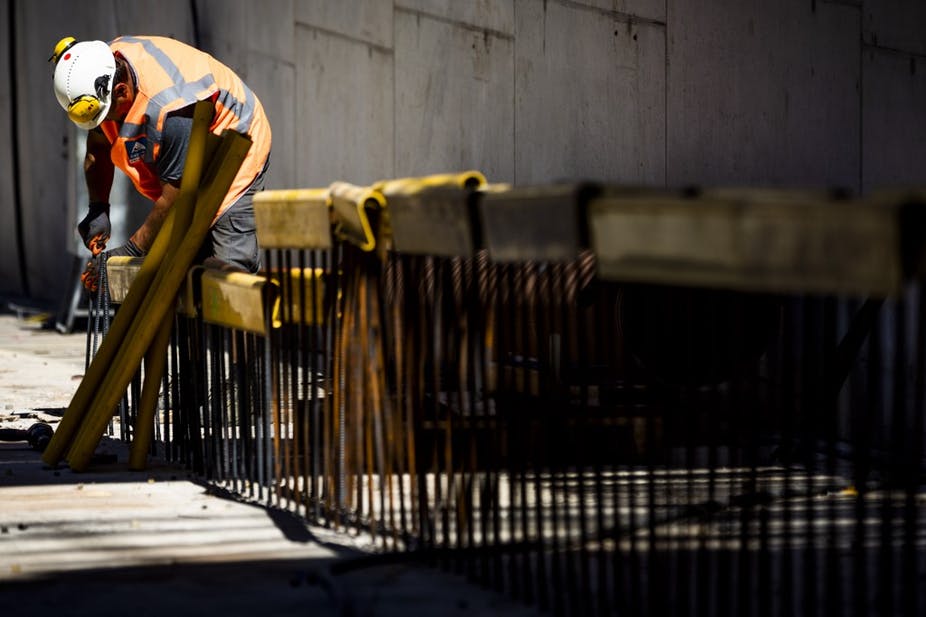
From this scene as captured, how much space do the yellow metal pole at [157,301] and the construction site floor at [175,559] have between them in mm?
204

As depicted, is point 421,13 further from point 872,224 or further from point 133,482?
point 872,224

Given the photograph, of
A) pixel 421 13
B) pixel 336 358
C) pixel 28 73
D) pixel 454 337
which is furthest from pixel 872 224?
pixel 28 73

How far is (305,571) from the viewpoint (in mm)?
5387

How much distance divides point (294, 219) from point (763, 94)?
3401 millimetres

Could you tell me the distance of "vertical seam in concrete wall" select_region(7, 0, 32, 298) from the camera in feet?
77.8

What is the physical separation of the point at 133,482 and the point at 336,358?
5.69ft

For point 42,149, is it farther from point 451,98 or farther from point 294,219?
point 294,219

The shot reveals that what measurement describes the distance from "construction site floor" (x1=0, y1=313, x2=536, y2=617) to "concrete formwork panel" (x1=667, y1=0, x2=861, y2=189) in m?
3.16

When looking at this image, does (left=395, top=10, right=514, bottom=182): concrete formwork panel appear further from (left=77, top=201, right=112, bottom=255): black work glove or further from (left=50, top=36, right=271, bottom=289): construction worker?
(left=77, top=201, right=112, bottom=255): black work glove

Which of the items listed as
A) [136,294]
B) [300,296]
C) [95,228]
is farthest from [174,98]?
[300,296]

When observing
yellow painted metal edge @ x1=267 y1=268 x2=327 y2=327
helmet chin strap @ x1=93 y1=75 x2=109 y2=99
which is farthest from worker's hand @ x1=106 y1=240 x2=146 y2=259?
yellow painted metal edge @ x1=267 y1=268 x2=327 y2=327

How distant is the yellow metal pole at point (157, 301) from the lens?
753 cm

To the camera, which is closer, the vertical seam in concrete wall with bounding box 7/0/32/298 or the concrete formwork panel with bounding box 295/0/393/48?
the concrete formwork panel with bounding box 295/0/393/48

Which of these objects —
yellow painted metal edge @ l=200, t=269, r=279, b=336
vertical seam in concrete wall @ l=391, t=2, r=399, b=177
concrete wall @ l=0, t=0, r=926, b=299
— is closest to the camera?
yellow painted metal edge @ l=200, t=269, r=279, b=336
